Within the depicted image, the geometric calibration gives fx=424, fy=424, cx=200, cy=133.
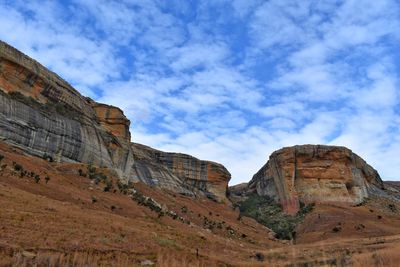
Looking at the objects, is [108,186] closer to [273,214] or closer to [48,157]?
[48,157]

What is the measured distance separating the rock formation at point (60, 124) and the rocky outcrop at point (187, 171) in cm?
47

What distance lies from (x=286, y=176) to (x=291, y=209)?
587 cm

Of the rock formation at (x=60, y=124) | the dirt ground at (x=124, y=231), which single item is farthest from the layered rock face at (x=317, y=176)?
the rock formation at (x=60, y=124)

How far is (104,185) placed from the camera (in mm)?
41125

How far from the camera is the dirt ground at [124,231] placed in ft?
48.8

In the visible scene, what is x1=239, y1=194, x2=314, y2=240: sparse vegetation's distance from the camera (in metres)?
58.0

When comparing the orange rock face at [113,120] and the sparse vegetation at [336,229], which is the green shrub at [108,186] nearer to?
the orange rock face at [113,120]

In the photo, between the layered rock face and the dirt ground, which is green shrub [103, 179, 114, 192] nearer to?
the dirt ground

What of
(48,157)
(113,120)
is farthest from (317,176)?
(48,157)

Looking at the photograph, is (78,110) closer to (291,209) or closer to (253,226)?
(253,226)

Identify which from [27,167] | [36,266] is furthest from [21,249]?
[27,167]

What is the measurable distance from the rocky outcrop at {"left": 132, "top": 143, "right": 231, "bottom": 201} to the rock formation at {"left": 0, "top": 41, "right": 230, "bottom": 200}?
0.47 meters

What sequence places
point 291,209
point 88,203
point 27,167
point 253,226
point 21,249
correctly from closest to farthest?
point 21,249
point 88,203
point 27,167
point 253,226
point 291,209

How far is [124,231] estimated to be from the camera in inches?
911
